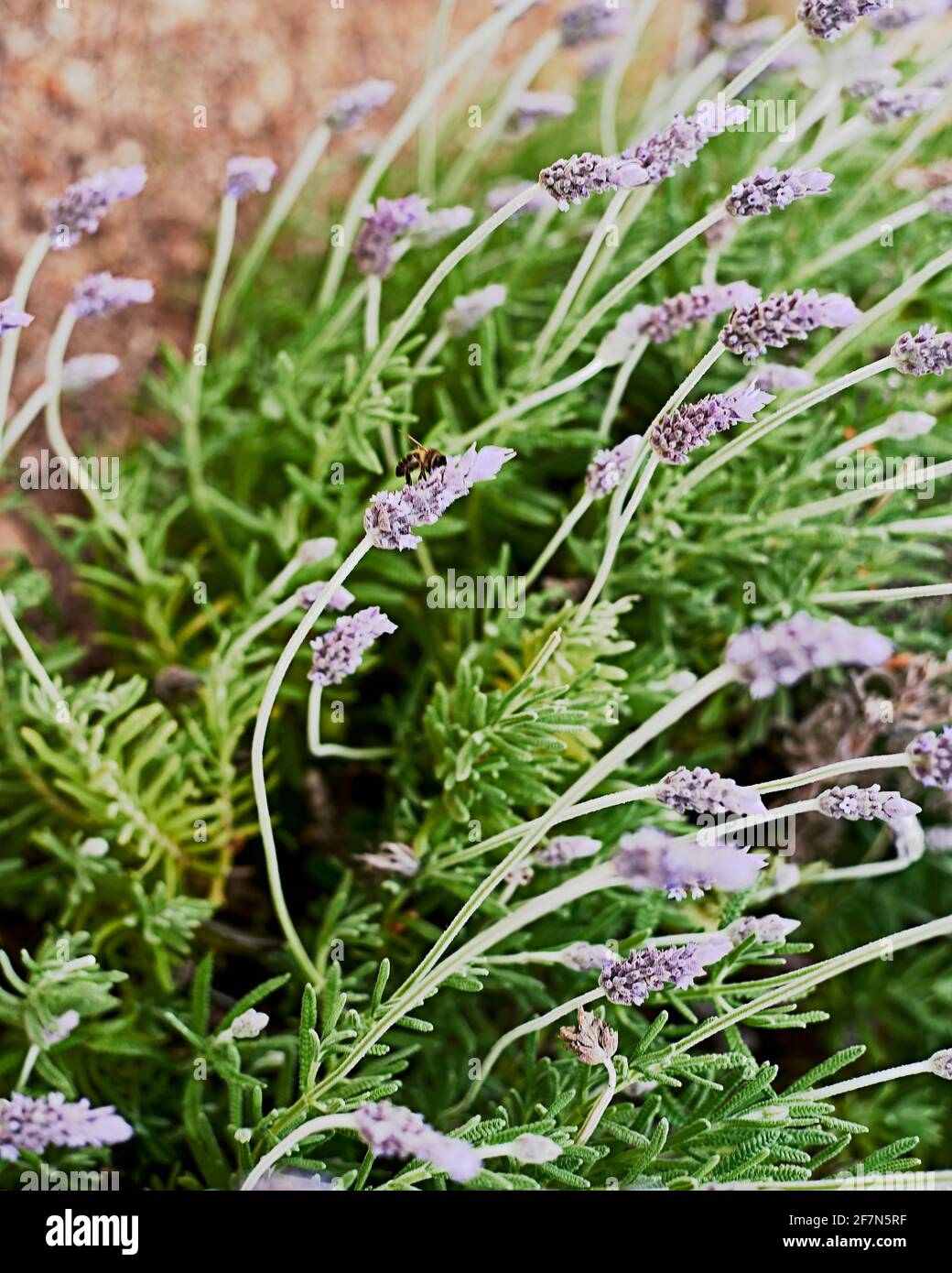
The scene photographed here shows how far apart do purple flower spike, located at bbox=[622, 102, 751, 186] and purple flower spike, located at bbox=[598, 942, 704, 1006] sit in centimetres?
52

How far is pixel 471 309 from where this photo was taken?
1047 mm

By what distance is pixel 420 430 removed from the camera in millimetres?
1261

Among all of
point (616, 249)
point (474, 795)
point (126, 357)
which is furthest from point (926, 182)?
point (126, 357)

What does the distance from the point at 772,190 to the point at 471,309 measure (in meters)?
0.34

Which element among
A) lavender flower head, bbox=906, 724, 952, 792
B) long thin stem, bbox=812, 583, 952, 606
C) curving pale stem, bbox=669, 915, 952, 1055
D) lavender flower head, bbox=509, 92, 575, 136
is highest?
lavender flower head, bbox=509, 92, 575, 136

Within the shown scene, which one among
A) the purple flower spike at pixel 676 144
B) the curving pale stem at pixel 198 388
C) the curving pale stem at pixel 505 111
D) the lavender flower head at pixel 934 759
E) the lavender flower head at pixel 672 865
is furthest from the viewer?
the curving pale stem at pixel 505 111

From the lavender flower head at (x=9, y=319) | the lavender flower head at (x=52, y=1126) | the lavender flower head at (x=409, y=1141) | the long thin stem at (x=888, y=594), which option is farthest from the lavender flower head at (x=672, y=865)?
the lavender flower head at (x=9, y=319)

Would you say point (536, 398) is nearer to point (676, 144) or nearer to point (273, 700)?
point (676, 144)

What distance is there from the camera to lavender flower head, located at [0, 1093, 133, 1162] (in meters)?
0.76

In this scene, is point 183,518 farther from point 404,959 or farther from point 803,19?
point 803,19

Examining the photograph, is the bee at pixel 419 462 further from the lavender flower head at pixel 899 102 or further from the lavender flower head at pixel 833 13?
the lavender flower head at pixel 899 102

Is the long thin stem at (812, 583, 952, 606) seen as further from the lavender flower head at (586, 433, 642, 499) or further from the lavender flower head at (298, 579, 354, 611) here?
the lavender flower head at (298, 579, 354, 611)

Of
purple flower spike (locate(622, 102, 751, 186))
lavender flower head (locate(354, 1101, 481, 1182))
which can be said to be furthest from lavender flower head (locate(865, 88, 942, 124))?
lavender flower head (locate(354, 1101, 481, 1182))

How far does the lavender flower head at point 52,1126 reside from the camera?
763 millimetres
